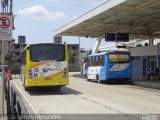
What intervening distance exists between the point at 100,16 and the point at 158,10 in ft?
17.6

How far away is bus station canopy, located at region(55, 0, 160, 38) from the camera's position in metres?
27.9

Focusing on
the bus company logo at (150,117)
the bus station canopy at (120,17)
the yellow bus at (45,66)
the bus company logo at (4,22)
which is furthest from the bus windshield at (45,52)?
the bus company logo at (150,117)

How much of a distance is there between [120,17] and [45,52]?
49.3 feet

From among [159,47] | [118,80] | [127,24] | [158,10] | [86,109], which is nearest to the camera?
[86,109]

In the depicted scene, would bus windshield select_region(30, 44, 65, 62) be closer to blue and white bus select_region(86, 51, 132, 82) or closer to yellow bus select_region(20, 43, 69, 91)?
yellow bus select_region(20, 43, 69, 91)

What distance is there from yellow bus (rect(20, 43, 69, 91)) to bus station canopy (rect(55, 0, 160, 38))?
7490 mm

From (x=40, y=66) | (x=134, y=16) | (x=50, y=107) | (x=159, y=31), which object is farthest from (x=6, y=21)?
(x=159, y=31)

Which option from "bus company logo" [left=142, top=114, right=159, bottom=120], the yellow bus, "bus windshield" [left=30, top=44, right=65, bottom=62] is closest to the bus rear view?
the yellow bus

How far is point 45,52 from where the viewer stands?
68.3 ft

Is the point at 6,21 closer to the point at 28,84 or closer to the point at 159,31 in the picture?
the point at 28,84

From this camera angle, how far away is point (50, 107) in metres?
14.3

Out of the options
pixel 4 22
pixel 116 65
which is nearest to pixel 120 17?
pixel 116 65

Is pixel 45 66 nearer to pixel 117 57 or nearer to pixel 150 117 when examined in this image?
pixel 150 117

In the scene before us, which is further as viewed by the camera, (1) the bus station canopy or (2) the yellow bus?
(1) the bus station canopy
